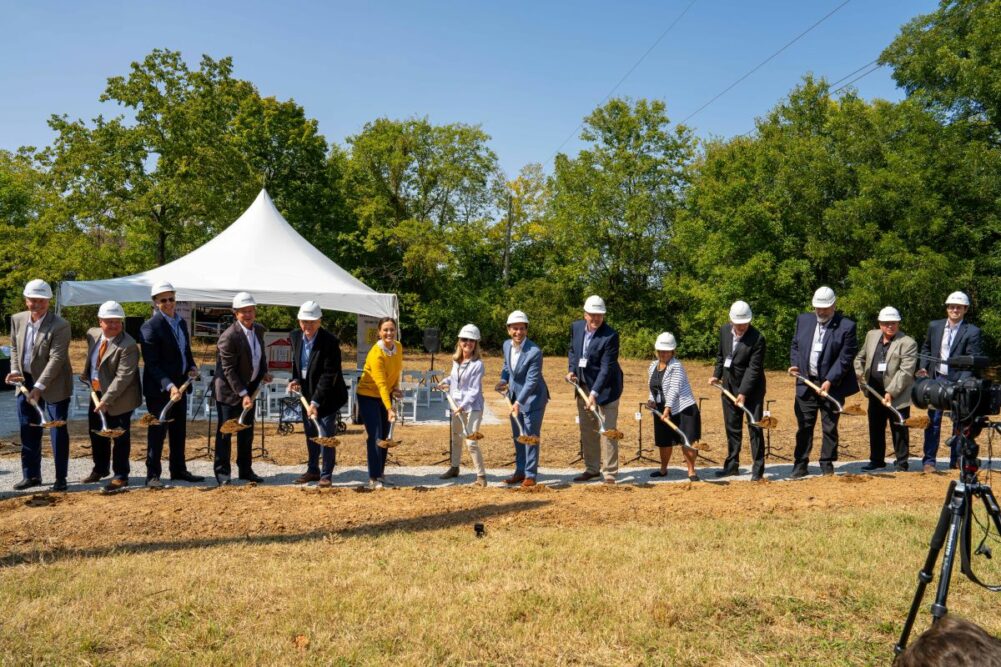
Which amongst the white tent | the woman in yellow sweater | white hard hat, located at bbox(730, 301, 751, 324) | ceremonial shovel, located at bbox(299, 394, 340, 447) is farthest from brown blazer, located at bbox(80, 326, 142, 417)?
white hard hat, located at bbox(730, 301, 751, 324)

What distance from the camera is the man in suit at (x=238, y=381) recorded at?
25.2ft

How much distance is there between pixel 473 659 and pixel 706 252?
29816 mm

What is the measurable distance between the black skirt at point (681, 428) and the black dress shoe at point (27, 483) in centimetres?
622

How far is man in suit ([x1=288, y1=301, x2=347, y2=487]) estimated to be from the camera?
301 inches

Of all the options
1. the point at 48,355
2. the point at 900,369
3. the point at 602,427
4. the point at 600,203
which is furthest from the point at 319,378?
the point at 600,203

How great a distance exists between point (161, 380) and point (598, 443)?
4.54 meters

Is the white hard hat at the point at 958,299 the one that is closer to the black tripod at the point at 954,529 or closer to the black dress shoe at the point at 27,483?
the black tripod at the point at 954,529

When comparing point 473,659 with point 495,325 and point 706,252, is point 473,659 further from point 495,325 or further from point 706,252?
point 495,325

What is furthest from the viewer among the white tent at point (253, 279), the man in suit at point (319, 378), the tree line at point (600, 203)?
the tree line at point (600, 203)

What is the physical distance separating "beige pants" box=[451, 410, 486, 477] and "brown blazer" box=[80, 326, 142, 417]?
3.20 metres

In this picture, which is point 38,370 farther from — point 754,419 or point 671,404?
point 754,419

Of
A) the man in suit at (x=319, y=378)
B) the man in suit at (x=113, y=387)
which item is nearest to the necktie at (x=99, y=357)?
the man in suit at (x=113, y=387)

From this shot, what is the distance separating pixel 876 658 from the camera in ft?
11.9

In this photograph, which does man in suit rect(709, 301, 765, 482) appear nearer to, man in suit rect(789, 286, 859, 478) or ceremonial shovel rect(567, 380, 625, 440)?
man in suit rect(789, 286, 859, 478)
